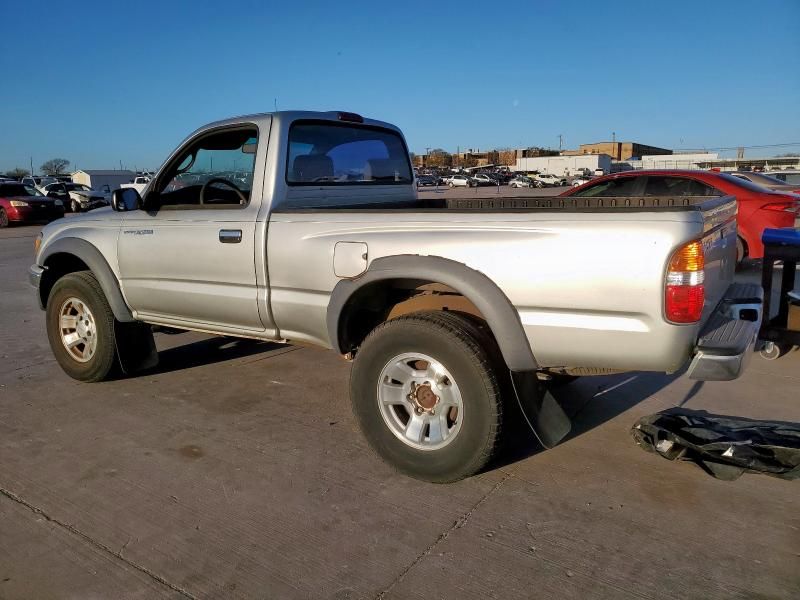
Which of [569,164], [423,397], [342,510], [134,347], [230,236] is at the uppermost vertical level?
[569,164]

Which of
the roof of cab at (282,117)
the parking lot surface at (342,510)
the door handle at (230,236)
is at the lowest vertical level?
the parking lot surface at (342,510)

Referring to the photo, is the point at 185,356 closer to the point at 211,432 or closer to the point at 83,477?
the point at 211,432

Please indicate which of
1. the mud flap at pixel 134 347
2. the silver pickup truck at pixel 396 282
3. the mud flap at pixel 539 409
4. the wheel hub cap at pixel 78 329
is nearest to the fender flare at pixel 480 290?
the silver pickup truck at pixel 396 282

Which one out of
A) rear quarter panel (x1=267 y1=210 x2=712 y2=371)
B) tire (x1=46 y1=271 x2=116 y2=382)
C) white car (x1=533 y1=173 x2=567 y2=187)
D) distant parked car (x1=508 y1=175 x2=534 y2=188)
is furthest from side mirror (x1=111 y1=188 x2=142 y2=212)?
white car (x1=533 y1=173 x2=567 y2=187)

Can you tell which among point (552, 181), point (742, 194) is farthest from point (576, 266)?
point (552, 181)

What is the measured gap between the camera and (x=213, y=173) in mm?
4645

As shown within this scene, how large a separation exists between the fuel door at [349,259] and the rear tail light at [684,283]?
5.02 ft

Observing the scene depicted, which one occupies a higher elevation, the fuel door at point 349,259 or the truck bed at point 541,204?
the truck bed at point 541,204

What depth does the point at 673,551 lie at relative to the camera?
2764mm

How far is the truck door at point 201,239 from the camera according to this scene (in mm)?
4086

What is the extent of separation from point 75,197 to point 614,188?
27491 mm

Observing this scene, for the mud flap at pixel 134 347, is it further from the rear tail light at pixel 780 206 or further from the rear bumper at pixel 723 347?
the rear tail light at pixel 780 206

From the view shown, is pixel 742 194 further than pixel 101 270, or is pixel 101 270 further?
pixel 742 194

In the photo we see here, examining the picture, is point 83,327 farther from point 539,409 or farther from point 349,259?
point 539,409
